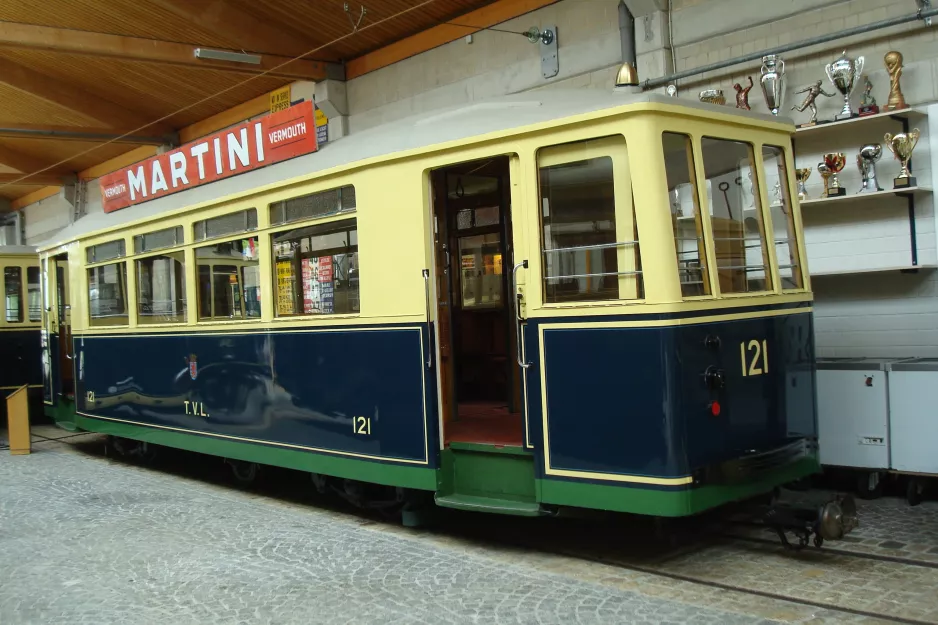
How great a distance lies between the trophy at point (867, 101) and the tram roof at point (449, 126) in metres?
1.81

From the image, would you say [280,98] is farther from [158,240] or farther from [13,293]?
[158,240]

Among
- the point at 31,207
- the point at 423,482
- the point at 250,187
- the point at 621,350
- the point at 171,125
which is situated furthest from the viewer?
the point at 31,207

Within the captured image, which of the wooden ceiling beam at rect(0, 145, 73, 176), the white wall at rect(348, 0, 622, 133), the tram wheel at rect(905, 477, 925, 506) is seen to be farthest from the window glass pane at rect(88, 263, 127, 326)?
the wooden ceiling beam at rect(0, 145, 73, 176)

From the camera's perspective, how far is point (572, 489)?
5.34m

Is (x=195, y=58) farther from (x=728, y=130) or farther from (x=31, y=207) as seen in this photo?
(x=31, y=207)

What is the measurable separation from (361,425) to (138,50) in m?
9.91

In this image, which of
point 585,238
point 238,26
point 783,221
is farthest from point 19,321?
point 783,221

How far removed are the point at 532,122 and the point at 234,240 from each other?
342 centimetres

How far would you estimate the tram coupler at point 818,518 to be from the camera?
507cm

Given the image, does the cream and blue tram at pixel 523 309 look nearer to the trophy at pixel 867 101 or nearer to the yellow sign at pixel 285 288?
the yellow sign at pixel 285 288

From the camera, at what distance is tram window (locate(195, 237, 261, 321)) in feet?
25.1

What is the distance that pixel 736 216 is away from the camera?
5.65m

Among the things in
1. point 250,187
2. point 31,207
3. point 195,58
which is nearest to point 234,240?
point 250,187

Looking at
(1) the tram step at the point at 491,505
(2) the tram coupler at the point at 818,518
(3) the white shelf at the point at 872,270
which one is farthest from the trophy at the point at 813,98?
(1) the tram step at the point at 491,505
